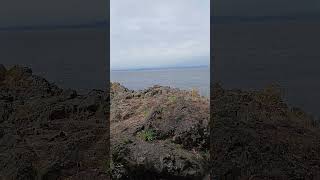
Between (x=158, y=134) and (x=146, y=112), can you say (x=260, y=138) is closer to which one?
(x=158, y=134)

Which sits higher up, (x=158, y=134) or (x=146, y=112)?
(x=146, y=112)

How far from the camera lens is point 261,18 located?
4.05m

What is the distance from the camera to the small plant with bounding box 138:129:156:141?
3968 millimetres

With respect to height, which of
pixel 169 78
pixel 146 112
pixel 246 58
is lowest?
pixel 146 112

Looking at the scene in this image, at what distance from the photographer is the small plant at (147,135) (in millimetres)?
3968

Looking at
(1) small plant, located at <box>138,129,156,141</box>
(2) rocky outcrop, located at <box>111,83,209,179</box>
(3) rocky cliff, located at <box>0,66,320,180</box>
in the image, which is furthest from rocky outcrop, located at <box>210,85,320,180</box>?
(1) small plant, located at <box>138,129,156,141</box>

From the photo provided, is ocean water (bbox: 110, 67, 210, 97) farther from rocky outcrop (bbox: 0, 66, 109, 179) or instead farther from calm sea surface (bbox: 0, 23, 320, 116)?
rocky outcrop (bbox: 0, 66, 109, 179)

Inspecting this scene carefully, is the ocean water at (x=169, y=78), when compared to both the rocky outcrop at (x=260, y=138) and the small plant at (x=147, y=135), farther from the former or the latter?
the small plant at (x=147, y=135)

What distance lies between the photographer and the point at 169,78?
13.9 feet

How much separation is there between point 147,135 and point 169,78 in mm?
506

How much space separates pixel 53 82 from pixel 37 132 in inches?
19.5

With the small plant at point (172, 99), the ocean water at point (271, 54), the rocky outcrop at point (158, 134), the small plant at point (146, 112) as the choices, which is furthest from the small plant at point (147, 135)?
the ocean water at point (271, 54)

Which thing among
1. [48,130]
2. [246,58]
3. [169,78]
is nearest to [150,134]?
[169,78]

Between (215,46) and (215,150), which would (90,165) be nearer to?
(215,150)
